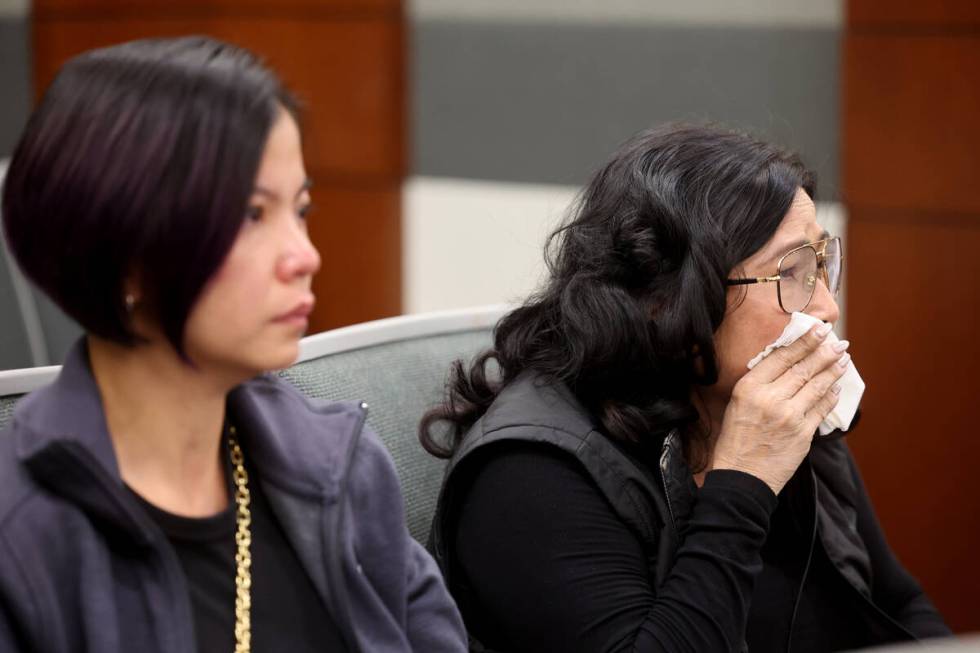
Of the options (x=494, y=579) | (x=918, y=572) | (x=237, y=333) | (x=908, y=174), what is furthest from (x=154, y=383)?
(x=918, y=572)

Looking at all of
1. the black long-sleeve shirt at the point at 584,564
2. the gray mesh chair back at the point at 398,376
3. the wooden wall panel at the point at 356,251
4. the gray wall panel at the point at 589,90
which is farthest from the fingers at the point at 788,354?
the wooden wall panel at the point at 356,251

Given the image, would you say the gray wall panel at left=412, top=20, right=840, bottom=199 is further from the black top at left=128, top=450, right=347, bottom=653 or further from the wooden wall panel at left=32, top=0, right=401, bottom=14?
the black top at left=128, top=450, right=347, bottom=653

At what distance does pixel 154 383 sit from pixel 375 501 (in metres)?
0.27

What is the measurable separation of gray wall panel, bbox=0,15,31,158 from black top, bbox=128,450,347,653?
3.24 meters

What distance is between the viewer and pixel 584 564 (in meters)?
1.38

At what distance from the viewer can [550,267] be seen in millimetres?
1664

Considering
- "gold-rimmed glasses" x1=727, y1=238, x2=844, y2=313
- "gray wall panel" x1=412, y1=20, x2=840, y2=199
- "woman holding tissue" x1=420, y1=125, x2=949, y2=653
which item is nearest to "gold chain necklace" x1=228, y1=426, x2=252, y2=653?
"woman holding tissue" x1=420, y1=125, x2=949, y2=653

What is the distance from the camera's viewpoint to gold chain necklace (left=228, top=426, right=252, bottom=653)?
1065 mm

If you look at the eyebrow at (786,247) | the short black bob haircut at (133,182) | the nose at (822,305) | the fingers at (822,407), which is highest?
the short black bob haircut at (133,182)

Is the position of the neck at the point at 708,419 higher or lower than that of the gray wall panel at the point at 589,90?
lower

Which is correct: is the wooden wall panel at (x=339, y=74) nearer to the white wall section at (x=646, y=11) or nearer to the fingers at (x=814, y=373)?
the white wall section at (x=646, y=11)

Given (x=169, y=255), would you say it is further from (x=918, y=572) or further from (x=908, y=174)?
(x=918, y=572)

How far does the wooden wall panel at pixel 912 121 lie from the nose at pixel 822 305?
1.09m

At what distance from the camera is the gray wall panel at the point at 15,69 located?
3979mm
